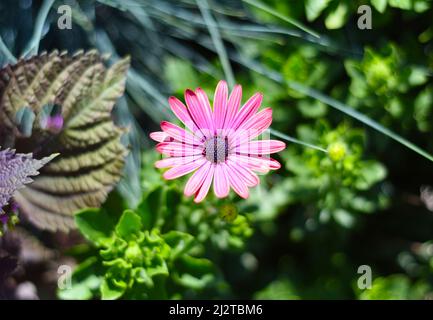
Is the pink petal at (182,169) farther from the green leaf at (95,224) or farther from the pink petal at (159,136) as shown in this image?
the green leaf at (95,224)

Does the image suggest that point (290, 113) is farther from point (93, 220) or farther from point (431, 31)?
point (93, 220)

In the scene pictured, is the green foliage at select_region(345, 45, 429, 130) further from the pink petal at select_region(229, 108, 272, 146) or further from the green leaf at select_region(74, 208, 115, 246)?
the green leaf at select_region(74, 208, 115, 246)

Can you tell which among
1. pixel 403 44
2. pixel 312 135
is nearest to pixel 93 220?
pixel 312 135

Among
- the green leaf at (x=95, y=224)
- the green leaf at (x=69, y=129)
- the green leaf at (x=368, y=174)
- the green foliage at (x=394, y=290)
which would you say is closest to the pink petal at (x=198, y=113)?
the green leaf at (x=69, y=129)

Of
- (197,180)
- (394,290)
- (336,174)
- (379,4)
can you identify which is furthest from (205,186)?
(394,290)

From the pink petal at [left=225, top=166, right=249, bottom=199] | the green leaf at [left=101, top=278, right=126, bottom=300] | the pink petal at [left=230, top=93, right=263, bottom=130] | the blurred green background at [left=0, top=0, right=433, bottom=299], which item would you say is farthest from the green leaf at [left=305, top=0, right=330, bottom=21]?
the green leaf at [left=101, top=278, right=126, bottom=300]

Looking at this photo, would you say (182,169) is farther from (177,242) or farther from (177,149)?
(177,242)
